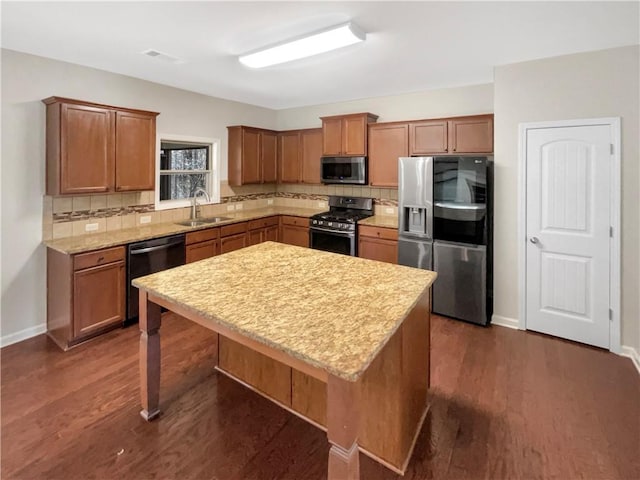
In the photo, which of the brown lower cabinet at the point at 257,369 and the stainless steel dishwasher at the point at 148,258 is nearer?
the brown lower cabinet at the point at 257,369

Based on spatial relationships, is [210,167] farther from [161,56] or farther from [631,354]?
[631,354]

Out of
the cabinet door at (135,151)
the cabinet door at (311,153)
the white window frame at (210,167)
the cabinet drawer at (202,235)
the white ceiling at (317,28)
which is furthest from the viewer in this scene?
the cabinet door at (311,153)

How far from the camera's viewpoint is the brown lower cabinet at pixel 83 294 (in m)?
3.07

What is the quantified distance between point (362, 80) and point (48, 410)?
4136mm

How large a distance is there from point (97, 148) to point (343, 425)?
Result: 3417 mm

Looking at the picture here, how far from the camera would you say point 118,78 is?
3748 mm

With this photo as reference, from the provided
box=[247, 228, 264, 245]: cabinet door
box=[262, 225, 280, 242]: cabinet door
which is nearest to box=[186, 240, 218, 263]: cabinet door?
box=[247, 228, 264, 245]: cabinet door

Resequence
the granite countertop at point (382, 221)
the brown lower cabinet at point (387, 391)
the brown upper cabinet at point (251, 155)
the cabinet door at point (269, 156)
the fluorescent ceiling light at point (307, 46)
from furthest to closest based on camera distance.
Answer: the cabinet door at point (269, 156) → the brown upper cabinet at point (251, 155) → the granite countertop at point (382, 221) → the fluorescent ceiling light at point (307, 46) → the brown lower cabinet at point (387, 391)

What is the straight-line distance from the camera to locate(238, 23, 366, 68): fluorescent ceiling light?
254cm

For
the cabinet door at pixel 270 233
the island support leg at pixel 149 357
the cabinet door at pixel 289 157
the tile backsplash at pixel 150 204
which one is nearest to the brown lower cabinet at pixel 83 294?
the tile backsplash at pixel 150 204

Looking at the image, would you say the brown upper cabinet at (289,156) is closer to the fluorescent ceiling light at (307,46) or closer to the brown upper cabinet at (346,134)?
the brown upper cabinet at (346,134)

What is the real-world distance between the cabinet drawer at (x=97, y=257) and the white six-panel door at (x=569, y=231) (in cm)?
399

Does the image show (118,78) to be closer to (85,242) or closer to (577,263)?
(85,242)

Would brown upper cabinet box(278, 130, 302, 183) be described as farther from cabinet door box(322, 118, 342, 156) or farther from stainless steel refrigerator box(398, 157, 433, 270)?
stainless steel refrigerator box(398, 157, 433, 270)
